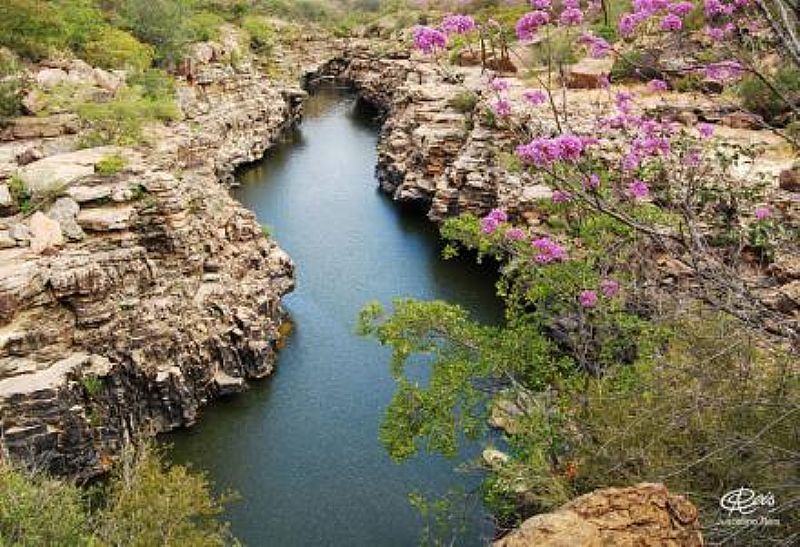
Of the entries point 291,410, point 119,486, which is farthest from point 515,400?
point 291,410

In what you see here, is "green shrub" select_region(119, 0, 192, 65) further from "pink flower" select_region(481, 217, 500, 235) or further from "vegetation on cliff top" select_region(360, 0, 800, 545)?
"pink flower" select_region(481, 217, 500, 235)

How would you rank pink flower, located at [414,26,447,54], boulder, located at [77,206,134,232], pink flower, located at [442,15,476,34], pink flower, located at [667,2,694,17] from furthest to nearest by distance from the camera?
boulder, located at [77,206,134,232]
pink flower, located at [414,26,447,54]
pink flower, located at [442,15,476,34]
pink flower, located at [667,2,694,17]

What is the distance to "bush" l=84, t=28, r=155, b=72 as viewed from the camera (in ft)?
146

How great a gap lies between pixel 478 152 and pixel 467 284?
9162 mm

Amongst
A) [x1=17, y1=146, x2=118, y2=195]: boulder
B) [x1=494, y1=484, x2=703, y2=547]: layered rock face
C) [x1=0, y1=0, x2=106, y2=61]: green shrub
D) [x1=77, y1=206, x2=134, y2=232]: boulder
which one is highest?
[x1=494, y1=484, x2=703, y2=547]: layered rock face

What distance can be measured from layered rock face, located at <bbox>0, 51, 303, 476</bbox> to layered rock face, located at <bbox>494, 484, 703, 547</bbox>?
15693mm

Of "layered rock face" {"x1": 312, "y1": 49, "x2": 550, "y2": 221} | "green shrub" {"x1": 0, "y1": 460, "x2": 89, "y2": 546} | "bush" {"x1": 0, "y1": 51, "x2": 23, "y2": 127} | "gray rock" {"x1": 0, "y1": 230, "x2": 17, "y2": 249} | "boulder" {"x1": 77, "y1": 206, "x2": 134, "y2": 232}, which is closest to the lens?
"green shrub" {"x1": 0, "y1": 460, "x2": 89, "y2": 546}

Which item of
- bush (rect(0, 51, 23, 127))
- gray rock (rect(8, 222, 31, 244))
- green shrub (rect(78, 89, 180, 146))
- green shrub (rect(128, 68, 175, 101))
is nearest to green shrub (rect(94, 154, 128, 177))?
green shrub (rect(78, 89, 180, 146))

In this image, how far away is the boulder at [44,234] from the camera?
25.0 metres

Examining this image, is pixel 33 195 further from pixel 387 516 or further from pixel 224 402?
pixel 387 516

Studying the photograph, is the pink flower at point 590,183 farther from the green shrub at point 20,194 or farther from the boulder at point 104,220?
the green shrub at point 20,194

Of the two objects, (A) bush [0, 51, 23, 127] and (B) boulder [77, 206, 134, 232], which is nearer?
(B) boulder [77, 206, 134, 232]

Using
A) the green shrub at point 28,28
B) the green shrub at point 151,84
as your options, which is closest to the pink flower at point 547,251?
the green shrub at point 151,84
